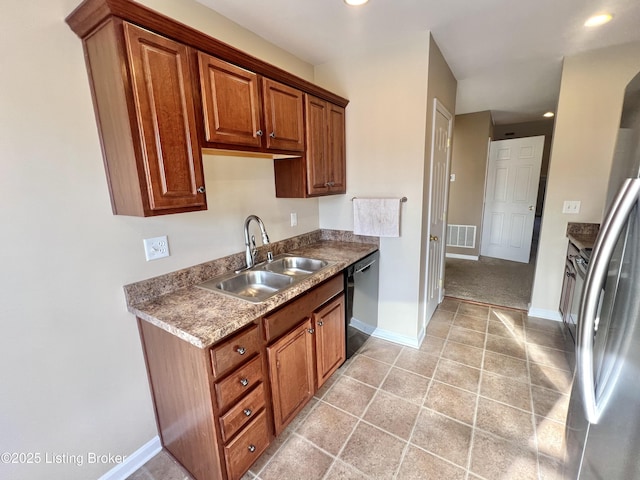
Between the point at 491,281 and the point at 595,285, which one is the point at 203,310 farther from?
the point at 491,281

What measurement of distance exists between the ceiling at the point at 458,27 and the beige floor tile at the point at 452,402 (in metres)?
2.50

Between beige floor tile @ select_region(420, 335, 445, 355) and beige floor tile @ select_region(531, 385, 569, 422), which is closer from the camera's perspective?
beige floor tile @ select_region(531, 385, 569, 422)

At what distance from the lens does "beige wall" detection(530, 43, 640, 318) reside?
240cm

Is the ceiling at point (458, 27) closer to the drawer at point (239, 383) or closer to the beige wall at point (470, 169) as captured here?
the beige wall at point (470, 169)

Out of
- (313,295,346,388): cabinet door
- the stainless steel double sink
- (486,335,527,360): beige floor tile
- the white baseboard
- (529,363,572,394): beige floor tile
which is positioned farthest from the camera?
the white baseboard

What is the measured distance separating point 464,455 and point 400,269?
130 cm

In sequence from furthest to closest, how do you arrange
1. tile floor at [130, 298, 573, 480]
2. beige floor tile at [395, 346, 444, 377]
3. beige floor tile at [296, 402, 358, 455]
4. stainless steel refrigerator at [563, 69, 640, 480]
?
beige floor tile at [395, 346, 444, 377]
beige floor tile at [296, 402, 358, 455]
tile floor at [130, 298, 573, 480]
stainless steel refrigerator at [563, 69, 640, 480]

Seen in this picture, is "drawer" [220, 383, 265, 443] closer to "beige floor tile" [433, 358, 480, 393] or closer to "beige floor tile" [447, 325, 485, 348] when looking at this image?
"beige floor tile" [433, 358, 480, 393]

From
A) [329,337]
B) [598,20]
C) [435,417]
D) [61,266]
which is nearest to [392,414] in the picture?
[435,417]

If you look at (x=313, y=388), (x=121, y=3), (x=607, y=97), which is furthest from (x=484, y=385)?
(x=121, y=3)

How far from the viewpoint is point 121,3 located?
3.40ft

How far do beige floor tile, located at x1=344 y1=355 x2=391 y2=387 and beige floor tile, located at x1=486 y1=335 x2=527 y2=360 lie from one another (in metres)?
1.00

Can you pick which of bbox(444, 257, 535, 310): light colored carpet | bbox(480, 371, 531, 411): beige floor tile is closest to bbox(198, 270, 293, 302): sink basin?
bbox(480, 371, 531, 411): beige floor tile

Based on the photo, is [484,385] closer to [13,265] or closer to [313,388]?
[313,388]
